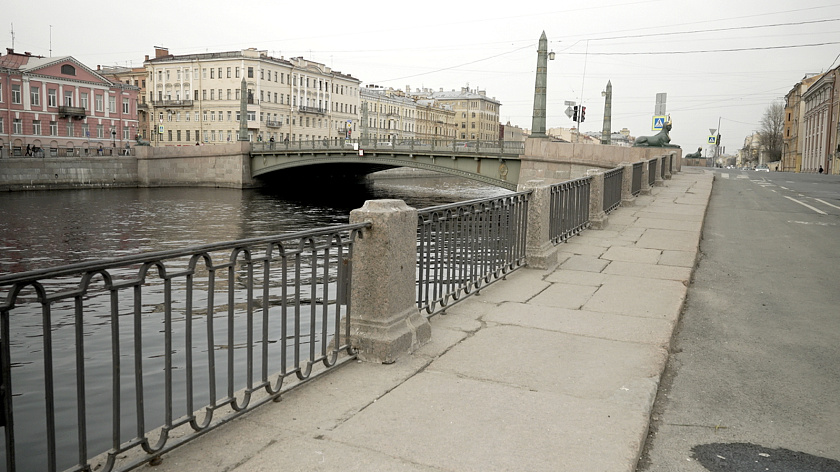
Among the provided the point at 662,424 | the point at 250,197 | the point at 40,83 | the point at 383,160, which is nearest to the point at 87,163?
the point at 250,197

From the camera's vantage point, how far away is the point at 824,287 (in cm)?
709

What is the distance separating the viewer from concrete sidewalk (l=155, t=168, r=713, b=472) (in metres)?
2.95

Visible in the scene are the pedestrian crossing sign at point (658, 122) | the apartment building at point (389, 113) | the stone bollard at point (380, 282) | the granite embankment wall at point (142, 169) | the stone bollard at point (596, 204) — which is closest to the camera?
the stone bollard at point (380, 282)

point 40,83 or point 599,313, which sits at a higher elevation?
point 40,83

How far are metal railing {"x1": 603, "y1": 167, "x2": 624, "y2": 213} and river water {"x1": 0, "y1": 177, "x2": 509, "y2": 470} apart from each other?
8.27 meters

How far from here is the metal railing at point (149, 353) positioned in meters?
2.62

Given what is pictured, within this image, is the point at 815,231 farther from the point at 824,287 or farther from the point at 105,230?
the point at 105,230

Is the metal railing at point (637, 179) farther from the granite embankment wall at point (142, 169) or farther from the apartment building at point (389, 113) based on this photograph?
the apartment building at point (389, 113)

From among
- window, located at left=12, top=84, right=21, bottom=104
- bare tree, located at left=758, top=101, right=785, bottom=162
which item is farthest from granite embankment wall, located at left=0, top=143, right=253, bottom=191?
bare tree, located at left=758, top=101, right=785, bottom=162

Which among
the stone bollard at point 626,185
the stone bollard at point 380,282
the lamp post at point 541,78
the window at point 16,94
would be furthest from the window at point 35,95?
the stone bollard at point 380,282

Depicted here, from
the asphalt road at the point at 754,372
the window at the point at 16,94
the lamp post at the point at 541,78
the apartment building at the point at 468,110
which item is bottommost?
the asphalt road at the point at 754,372

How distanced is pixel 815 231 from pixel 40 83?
63260 millimetres

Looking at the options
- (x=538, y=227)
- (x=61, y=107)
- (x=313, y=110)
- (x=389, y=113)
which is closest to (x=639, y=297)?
(x=538, y=227)

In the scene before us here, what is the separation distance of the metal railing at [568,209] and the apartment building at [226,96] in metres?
76.8
